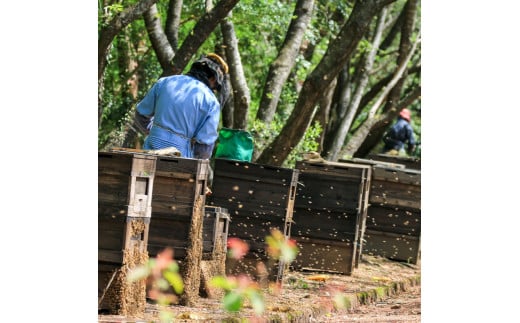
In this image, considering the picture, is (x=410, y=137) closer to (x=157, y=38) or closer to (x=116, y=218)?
(x=157, y=38)

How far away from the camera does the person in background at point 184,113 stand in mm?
8016

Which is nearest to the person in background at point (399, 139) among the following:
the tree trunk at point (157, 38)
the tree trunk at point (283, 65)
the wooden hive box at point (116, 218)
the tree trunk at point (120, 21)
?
the tree trunk at point (283, 65)

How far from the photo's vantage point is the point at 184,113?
26.3ft

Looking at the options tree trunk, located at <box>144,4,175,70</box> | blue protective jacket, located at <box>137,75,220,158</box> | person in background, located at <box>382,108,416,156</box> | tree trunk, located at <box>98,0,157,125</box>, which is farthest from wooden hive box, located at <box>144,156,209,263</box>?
person in background, located at <box>382,108,416,156</box>

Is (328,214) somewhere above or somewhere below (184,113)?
below

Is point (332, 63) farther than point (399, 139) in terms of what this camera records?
No

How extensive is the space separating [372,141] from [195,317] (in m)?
8.82

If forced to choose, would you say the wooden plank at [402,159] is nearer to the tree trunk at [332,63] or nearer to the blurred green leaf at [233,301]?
the tree trunk at [332,63]

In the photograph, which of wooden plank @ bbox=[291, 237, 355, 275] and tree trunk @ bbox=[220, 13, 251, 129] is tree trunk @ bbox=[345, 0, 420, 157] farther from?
wooden plank @ bbox=[291, 237, 355, 275]

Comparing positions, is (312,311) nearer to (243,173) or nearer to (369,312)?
(369,312)

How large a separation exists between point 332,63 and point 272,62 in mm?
2454

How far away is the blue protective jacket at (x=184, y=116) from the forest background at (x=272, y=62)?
2.04 feet

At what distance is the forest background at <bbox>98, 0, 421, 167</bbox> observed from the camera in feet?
30.5

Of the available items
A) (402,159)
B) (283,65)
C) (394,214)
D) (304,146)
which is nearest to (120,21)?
(283,65)
